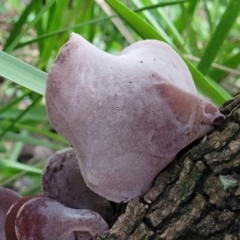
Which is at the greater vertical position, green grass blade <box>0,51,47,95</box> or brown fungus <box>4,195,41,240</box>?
green grass blade <box>0,51,47,95</box>

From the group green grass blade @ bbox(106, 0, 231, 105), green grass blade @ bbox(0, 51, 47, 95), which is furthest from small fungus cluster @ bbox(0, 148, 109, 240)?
green grass blade @ bbox(106, 0, 231, 105)

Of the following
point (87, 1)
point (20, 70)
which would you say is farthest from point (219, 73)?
point (20, 70)

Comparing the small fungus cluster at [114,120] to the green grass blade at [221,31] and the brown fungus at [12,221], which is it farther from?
the green grass blade at [221,31]

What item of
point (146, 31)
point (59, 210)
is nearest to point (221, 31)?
point (146, 31)

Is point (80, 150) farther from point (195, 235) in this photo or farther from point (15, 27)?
point (15, 27)

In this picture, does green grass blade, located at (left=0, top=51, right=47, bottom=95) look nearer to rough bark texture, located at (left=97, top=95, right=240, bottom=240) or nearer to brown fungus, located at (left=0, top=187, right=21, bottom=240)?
brown fungus, located at (left=0, top=187, right=21, bottom=240)

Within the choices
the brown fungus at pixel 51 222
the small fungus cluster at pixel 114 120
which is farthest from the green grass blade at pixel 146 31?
the brown fungus at pixel 51 222

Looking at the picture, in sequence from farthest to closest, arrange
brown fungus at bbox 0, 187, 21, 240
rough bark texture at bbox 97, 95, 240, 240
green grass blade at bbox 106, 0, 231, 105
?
green grass blade at bbox 106, 0, 231, 105 < brown fungus at bbox 0, 187, 21, 240 < rough bark texture at bbox 97, 95, 240, 240
